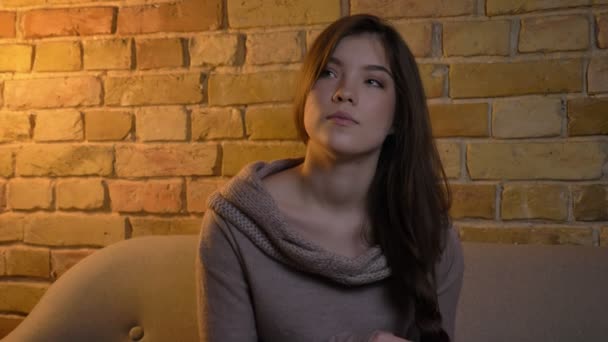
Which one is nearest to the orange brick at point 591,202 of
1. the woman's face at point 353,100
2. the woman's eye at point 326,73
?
the woman's face at point 353,100

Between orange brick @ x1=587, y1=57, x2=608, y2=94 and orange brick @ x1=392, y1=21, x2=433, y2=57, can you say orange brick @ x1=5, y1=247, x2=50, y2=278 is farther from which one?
orange brick @ x1=587, y1=57, x2=608, y2=94

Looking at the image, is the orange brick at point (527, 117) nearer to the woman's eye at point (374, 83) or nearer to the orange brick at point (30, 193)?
the woman's eye at point (374, 83)

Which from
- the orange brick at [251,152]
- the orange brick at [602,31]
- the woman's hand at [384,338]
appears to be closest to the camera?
the woman's hand at [384,338]

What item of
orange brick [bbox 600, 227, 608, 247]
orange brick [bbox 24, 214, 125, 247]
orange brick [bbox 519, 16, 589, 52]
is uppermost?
orange brick [bbox 519, 16, 589, 52]

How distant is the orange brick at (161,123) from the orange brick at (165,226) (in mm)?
202

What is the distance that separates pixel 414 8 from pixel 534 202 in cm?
50

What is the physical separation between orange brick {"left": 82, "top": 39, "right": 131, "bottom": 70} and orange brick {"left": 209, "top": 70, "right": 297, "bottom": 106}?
234mm

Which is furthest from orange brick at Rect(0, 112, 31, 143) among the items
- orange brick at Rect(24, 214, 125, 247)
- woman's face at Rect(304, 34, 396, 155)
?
woman's face at Rect(304, 34, 396, 155)

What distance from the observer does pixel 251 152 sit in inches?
61.2

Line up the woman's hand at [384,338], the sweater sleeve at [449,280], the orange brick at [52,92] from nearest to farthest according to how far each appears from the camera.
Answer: the woman's hand at [384,338], the sweater sleeve at [449,280], the orange brick at [52,92]

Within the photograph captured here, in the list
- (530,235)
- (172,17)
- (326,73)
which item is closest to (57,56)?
(172,17)

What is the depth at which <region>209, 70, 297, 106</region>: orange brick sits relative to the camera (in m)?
1.52

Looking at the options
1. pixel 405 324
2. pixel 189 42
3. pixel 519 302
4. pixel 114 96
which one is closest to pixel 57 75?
pixel 114 96

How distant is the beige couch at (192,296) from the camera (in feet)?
4.12
